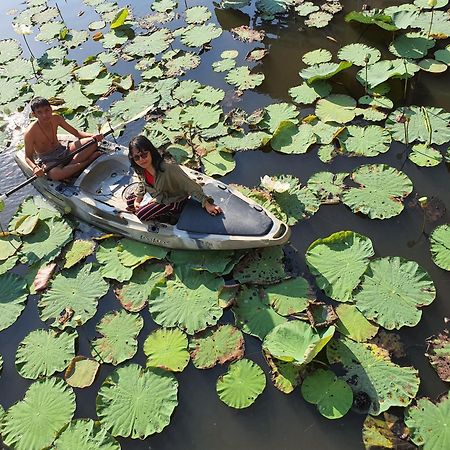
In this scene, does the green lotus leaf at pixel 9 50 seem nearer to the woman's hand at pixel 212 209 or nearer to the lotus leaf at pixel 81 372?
the woman's hand at pixel 212 209

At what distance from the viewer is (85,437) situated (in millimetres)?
3842

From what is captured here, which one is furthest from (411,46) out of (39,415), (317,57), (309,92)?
(39,415)

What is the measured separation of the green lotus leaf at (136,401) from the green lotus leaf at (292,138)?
125 inches

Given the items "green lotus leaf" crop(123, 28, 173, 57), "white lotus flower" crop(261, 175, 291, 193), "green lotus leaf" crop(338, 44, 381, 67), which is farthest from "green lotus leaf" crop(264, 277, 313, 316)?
"green lotus leaf" crop(123, 28, 173, 57)

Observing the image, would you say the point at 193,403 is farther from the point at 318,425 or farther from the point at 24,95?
the point at 24,95

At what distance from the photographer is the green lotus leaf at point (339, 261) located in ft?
14.3

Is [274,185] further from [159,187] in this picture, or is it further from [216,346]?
[216,346]

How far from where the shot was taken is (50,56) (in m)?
8.81

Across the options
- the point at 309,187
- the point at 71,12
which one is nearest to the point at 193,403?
the point at 309,187

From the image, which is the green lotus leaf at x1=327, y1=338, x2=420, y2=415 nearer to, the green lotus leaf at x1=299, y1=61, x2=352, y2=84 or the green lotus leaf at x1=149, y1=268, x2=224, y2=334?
the green lotus leaf at x1=149, y1=268, x2=224, y2=334

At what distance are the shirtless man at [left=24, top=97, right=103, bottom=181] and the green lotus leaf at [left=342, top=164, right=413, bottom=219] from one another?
3164mm

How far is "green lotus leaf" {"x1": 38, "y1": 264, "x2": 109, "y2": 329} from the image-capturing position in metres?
4.74

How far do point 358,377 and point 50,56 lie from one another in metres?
7.95

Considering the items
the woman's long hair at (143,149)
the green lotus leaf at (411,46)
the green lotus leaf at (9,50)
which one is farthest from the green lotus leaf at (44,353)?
the green lotus leaf at (9,50)
